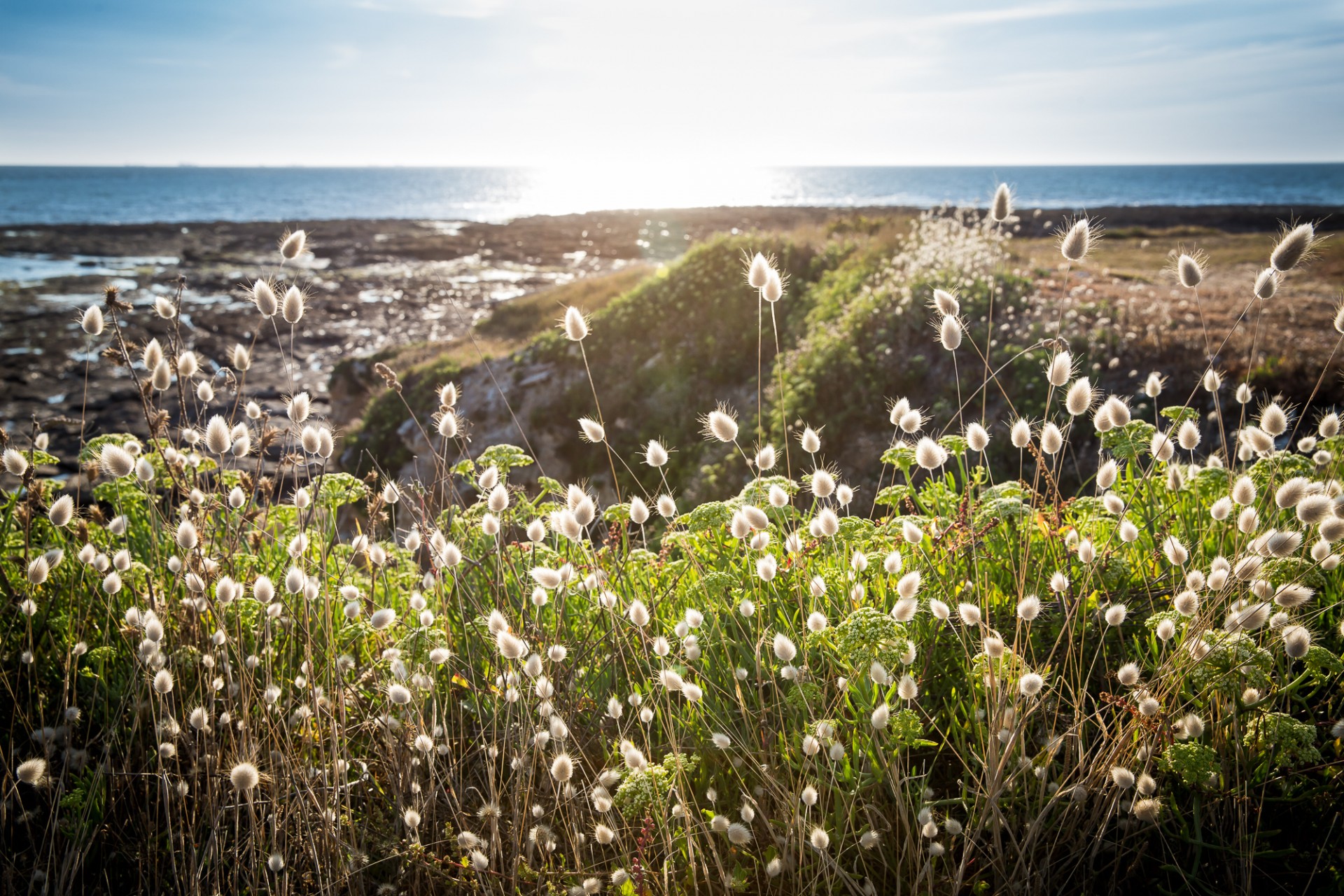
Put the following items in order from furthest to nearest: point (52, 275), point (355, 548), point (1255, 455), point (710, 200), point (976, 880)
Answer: point (710, 200) → point (52, 275) → point (1255, 455) → point (355, 548) → point (976, 880)

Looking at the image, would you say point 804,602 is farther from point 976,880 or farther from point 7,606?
point 7,606

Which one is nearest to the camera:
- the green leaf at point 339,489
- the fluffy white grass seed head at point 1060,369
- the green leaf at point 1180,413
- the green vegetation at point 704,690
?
the green vegetation at point 704,690

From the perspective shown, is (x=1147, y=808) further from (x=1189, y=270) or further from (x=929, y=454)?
(x=1189, y=270)

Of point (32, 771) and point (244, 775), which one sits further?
point (32, 771)

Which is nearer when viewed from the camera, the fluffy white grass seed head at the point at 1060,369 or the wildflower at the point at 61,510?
the fluffy white grass seed head at the point at 1060,369

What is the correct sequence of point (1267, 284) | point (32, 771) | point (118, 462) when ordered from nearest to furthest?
point (32, 771), point (118, 462), point (1267, 284)

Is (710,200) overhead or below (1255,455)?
overhead

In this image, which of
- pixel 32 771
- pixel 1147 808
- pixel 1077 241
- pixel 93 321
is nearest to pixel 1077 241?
pixel 1077 241

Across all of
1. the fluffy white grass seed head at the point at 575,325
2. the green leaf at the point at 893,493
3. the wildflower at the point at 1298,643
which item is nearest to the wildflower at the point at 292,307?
the fluffy white grass seed head at the point at 575,325

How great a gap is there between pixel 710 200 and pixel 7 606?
129 metres

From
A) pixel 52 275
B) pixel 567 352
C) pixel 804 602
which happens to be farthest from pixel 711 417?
pixel 52 275

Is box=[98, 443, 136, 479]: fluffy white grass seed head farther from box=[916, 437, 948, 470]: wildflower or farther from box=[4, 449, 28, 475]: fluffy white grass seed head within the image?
box=[916, 437, 948, 470]: wildflower

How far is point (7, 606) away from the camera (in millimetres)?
3025

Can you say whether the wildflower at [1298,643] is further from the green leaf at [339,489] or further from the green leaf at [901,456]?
the green leaf at [339,489]
